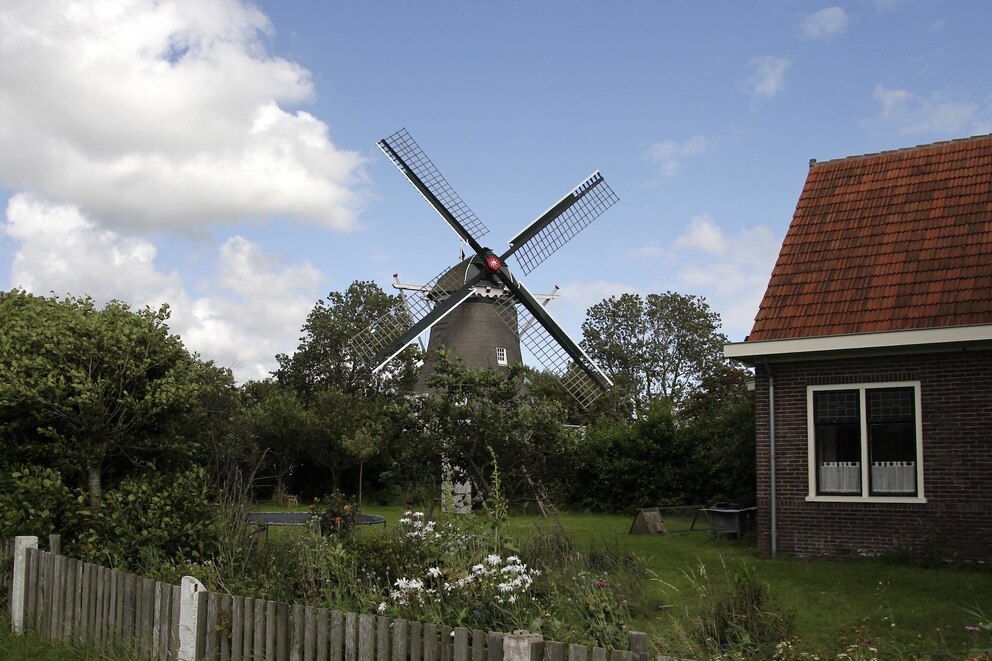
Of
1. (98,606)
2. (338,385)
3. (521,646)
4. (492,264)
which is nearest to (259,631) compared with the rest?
(521,646)

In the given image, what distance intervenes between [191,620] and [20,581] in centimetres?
334

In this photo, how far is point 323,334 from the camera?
48375 mm

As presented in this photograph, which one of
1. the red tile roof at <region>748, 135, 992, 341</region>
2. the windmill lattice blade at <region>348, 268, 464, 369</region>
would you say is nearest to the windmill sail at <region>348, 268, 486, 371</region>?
the windmill lattice blade at <region>348, 268, 464, 369</region>

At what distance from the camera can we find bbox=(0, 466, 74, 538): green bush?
9398mm

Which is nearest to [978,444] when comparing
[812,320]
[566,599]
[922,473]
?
[922,473]

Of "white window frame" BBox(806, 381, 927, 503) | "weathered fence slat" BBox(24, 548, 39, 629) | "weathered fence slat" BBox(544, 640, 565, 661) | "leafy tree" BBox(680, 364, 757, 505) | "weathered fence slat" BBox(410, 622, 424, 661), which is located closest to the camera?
"weathered fence slat" BBox(544, 640, 565, 661)

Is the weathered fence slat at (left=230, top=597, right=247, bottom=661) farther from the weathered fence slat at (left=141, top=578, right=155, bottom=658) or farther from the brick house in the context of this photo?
the brick house

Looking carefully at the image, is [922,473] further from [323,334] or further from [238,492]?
[323,334]

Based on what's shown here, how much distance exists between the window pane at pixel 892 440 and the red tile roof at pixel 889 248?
1030 millimetres

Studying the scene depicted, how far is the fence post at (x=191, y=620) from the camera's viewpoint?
22.1 feet

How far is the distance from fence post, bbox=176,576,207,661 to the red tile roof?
1006cm

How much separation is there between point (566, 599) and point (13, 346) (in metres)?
7.02

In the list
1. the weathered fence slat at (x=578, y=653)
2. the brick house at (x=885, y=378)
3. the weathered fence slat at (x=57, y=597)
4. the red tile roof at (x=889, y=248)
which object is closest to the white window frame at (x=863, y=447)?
the brick house at (x=885, y=378)

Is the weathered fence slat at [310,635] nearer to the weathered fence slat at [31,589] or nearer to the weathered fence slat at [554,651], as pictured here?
the weathered fence slat at [554,651]
